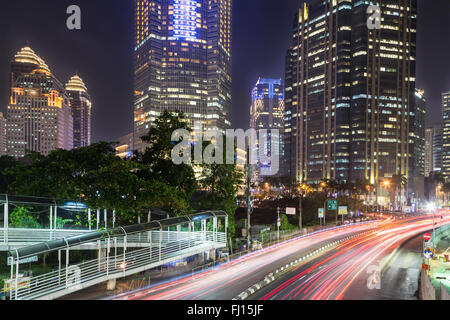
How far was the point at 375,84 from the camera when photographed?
597ft

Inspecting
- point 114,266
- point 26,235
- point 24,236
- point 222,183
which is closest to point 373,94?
point 222,183

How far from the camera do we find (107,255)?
818 inches

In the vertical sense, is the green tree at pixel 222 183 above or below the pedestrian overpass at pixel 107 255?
above

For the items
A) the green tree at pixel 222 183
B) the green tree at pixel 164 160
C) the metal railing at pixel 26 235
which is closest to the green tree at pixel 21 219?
the metal railing at pixel 26 235

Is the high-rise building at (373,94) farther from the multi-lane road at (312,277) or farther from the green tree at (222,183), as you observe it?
the green tree at (222,183)

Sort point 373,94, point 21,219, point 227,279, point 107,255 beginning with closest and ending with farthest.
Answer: point 107,255, point 227,279, point 21,219, point 373,94

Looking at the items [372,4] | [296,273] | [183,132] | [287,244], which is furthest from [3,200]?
[372,4]

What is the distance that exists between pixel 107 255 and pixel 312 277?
1515 centimetres

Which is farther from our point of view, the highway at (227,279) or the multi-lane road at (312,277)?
the multi-lane road at (312,277)

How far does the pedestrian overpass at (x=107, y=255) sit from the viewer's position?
58.1 feet

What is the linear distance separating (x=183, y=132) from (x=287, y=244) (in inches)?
859

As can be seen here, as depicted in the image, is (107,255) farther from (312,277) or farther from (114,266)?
(312,277)
